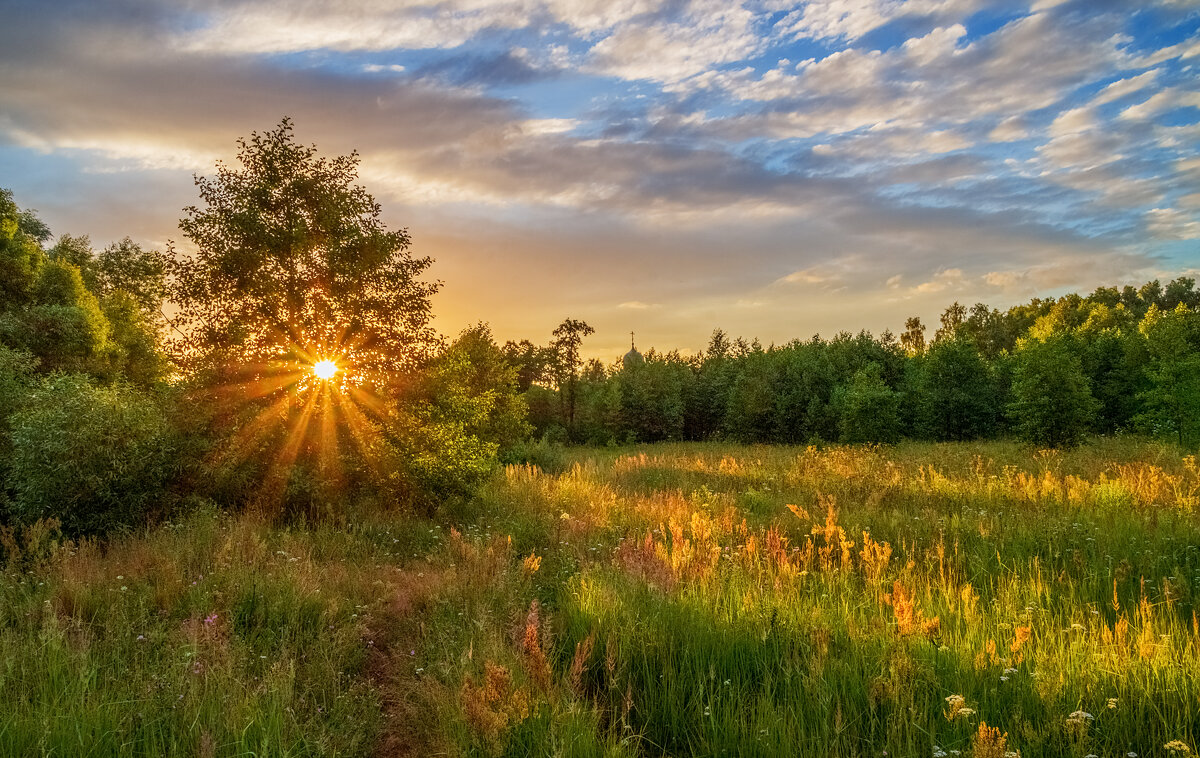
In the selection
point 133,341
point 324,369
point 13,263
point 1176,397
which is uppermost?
point 13,263

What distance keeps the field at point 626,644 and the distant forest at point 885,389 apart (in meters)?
15.3

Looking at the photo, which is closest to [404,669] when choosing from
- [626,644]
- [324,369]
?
[626,644]

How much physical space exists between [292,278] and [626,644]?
1168cm

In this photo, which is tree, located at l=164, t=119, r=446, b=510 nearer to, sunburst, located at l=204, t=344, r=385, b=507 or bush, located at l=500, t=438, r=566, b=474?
sunburst, located at l=204, t=344, r=385, b=507

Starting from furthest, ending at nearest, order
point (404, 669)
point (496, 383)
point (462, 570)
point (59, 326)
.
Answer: point (496, 383), point (59, 326), point (462, 570), point (404, 669)

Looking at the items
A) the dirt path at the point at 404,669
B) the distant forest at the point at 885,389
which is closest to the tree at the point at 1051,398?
the distant forest at the point at 885,389

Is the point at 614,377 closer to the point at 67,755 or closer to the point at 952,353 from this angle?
the point at 952,353

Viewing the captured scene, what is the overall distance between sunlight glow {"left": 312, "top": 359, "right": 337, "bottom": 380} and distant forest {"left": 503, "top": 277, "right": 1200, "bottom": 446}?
18.5 metres

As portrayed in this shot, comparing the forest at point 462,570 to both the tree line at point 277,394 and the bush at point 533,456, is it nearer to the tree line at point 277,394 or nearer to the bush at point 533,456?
the tree line at point 277,394

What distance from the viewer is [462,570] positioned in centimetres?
709

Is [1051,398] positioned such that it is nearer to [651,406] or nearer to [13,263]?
[651,406]

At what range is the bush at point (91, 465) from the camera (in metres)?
9.76

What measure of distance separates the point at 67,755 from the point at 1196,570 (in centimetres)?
898

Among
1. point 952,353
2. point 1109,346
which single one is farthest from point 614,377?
point 1109,346
